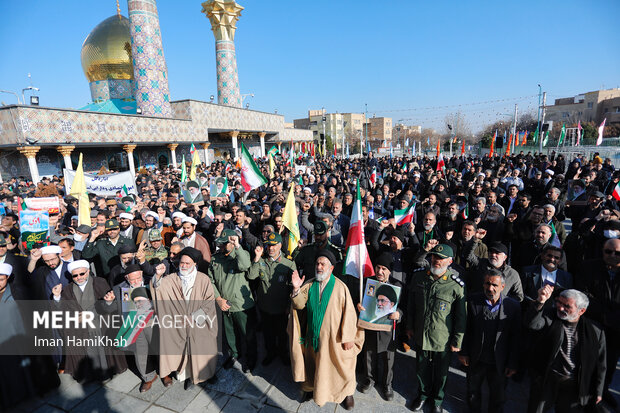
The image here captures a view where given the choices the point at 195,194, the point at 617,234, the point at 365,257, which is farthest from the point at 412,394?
the point at 195,194

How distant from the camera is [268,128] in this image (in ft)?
118

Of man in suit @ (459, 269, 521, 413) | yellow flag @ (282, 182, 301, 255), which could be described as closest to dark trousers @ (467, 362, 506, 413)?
man in suit @ (459, 269, 521, 413)

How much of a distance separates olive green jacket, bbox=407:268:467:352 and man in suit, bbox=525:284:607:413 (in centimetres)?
60

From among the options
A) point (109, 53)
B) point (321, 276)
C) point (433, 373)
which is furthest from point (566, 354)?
point (109, 53)

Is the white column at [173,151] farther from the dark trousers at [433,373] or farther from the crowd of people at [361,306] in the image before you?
the dark trousers at [433,373]

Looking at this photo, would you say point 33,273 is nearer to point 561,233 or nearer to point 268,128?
point 561,233

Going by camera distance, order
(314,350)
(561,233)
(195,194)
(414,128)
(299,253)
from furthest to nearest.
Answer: (414,128), (195,194), (561,233), (299,253), (314,350)

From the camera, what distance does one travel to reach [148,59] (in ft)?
68.6

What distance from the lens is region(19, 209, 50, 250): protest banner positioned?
220 inches

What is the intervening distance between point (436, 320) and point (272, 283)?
1.94 m

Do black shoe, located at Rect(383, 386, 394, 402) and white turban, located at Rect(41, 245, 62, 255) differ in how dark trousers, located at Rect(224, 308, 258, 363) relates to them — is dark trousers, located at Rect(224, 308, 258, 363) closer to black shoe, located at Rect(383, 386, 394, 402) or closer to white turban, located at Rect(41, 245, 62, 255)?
black shoe, located at Rect(383, 386, 394, 402)

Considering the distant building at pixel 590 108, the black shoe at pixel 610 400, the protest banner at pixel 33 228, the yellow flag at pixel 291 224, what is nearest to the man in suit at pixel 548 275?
the black shoe at pixel 610 400

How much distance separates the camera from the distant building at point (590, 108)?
50.4 meters

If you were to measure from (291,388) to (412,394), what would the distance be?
1418mm
